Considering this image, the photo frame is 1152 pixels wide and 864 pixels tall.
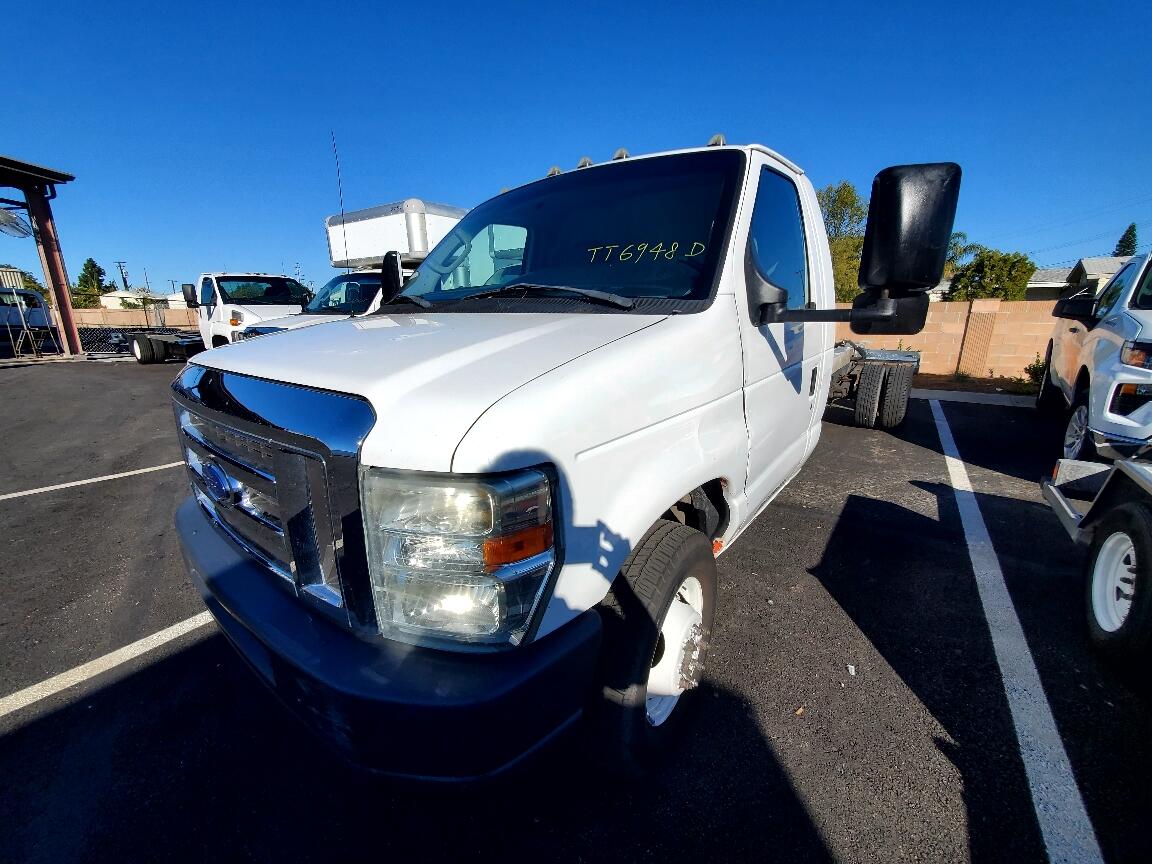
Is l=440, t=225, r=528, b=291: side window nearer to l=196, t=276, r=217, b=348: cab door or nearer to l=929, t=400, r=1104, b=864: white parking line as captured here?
l=929, t=400, r=1104, b=864: white parking line

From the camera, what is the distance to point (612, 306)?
6.30ft

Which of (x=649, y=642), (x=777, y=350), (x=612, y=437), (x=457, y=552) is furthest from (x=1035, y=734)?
(x=457, y=552)

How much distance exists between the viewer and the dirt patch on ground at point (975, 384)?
9.93 metres

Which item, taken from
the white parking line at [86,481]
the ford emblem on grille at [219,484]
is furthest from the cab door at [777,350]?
the white parking line at [86,481]

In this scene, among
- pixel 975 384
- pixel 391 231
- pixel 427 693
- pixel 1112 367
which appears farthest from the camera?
pixel 975 384

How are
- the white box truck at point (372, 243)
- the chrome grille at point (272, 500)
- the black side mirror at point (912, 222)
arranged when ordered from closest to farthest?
1. the chrome grille at point (272, 500)
2. the black side mirror at point (912, 222)
3. the white box truck at point (372, 243)

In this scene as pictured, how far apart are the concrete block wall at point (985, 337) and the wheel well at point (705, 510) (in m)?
10.3

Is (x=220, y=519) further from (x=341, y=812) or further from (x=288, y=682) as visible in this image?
(x=341, y=812)

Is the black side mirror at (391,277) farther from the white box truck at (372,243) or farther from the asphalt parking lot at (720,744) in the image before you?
the white box truck at (372,243)

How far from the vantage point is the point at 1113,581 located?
249 centimetres

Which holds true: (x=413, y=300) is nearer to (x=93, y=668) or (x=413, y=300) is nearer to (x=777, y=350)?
(x=777, y=350)

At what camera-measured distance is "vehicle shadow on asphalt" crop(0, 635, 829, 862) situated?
A: 1664 millimetres

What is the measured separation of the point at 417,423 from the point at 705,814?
1.64m

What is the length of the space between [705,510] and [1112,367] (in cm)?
417
